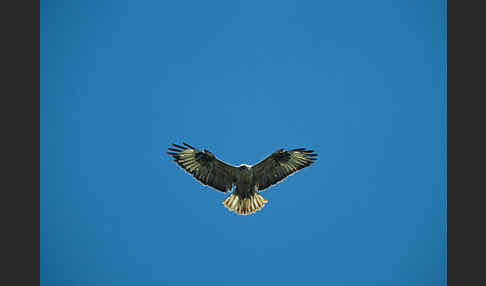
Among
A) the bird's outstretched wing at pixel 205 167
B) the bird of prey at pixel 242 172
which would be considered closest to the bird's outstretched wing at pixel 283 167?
the bird of prey at pixel 242 172

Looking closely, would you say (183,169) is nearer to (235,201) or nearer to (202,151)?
(202,151)

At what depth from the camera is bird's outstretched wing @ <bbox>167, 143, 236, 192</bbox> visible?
23.7ft

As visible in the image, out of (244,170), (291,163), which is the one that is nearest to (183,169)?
(244,170)

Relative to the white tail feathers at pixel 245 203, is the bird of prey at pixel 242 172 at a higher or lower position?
higher

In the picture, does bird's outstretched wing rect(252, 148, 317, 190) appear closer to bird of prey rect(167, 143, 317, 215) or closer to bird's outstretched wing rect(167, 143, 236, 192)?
bird of prey rect(167, 143, 317, 215)

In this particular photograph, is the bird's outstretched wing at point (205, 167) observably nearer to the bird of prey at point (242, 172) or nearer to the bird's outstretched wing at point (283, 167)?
the bird of prey at point (242, 172)

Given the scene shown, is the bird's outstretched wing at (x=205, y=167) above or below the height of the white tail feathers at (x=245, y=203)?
above

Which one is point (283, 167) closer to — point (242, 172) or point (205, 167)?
point (242, 172)

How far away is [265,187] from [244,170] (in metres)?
0.50

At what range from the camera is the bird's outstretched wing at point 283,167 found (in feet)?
24.0

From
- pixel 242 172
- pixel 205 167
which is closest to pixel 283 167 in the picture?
pixel 242 172

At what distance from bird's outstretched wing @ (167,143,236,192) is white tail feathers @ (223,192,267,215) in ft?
0.66

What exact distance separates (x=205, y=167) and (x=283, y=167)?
1.34 meters

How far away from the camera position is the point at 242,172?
7250 millimetres
